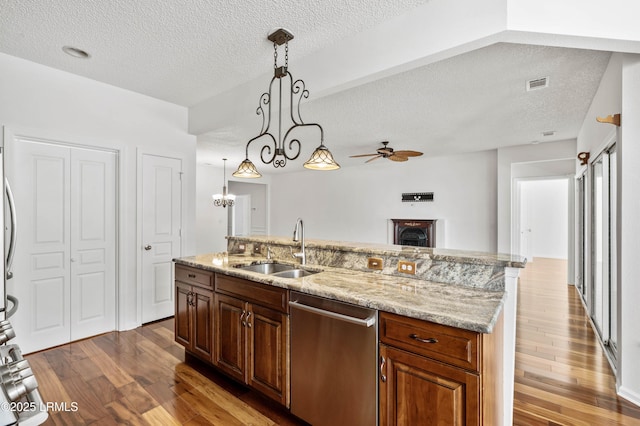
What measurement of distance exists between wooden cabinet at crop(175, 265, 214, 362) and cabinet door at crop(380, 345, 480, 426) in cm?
152

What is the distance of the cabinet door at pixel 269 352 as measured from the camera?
1.95 meters

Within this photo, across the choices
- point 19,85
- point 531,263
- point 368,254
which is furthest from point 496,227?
point 19,85

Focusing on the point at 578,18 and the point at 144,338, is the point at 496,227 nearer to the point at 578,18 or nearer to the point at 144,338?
the point at 578,18

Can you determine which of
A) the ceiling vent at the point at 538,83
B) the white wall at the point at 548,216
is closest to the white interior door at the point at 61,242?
the ceiling vent at the point at 538,83

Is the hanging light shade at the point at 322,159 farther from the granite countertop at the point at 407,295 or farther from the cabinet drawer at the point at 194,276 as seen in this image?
the cabinet drawer at the point at 194,276

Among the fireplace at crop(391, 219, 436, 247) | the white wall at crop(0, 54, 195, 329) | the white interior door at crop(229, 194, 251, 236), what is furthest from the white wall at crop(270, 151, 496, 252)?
the white wall at crop(0, 54, 195, 329)

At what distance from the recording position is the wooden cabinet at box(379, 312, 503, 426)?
1.30 meters

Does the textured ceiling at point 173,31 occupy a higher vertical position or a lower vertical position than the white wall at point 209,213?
higher

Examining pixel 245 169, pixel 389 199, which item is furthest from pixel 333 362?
pixel 389 199

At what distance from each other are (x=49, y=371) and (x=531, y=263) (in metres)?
9.29

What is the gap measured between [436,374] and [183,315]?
87.6 inches

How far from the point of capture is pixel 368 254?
7.73ft

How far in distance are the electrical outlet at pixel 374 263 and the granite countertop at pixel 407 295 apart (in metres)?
0.05

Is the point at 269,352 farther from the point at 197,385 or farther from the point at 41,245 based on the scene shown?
the point at 41,245
